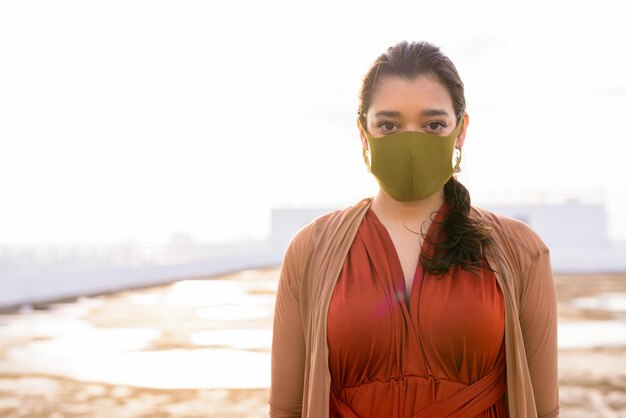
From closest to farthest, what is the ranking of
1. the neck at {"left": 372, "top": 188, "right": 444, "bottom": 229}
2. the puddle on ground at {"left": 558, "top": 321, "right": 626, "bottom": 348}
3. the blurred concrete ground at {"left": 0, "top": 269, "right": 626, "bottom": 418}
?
the neck at {"left": 372, "top": 188, "right": 444, "bottom": 229}, the blurred concrete ground at {"left": 0, "top": 269, "right": 626, "bottom": 418}, the puddle on ground at {"left": 558, "top": 321, "right": 626, "bottom": 348}

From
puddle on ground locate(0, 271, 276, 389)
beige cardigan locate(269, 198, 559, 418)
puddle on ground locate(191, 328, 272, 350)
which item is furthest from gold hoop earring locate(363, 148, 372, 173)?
puddle on ground locate(191, 328, 272, 350)

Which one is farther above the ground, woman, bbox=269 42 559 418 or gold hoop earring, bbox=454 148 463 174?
gold hoop earring, bbox=454 148 463 174

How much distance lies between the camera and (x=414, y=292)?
51.4 inches

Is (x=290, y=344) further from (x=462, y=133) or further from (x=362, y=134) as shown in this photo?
(x=462, y=133)

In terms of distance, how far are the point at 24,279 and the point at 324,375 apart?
11.6 m

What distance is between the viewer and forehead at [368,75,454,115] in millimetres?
1357

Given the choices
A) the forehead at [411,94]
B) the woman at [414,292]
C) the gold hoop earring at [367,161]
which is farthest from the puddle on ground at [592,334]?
the forehead at [411,94]

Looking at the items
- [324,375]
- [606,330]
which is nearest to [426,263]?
[324,375]

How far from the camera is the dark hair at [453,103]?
133 centimetres

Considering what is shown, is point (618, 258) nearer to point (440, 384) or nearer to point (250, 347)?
point (250, 347)

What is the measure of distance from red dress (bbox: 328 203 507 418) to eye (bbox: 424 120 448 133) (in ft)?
1.22

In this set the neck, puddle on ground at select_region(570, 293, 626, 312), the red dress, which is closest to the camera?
the red dress

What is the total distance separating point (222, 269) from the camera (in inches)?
787

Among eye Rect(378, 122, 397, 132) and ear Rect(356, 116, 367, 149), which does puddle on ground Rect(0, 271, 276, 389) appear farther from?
eye Rect(378, 122, 397, 132)
